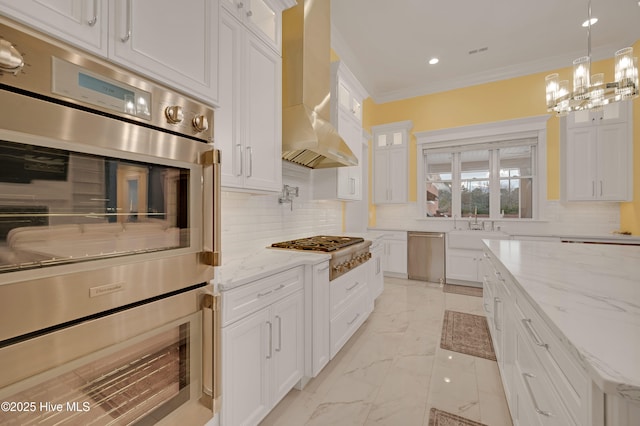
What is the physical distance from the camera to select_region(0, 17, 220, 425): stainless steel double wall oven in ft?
2.42

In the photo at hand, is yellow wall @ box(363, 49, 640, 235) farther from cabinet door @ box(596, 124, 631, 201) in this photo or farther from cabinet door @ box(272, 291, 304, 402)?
cabinet door @ box(272, 291, 304, 402)

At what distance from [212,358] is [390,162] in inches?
198

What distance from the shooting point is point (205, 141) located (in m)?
1.29

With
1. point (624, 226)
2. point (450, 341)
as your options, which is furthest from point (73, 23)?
point (624, 226)

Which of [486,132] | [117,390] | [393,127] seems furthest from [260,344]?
[486,132]

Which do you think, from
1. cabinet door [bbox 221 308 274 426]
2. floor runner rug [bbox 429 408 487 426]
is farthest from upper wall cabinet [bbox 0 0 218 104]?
floor runner rug [bbox 429 408 487 426]

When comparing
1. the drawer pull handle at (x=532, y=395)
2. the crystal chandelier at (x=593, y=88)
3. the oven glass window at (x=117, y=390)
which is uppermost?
the crystal chandelier at (x=593, y=88)

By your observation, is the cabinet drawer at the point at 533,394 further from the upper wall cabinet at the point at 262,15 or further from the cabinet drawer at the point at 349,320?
the upper wall cabinet at the point at 262,15

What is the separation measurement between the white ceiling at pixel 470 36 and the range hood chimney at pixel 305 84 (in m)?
1.11

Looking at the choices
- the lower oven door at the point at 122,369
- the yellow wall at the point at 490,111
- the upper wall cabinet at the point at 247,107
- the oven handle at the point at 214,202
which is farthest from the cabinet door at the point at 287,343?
the yellow wall at the point at 490,111

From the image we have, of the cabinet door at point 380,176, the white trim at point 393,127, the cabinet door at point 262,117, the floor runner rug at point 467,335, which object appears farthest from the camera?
the cabinet door at point 380,176

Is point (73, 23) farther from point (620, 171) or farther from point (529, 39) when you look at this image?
point (620, 171)

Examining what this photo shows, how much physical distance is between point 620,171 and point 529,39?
7.78 ft

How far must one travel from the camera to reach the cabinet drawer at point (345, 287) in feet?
7.56
